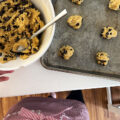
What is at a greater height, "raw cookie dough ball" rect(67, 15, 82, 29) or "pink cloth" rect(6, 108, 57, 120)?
"raw cookie dough ball" rect(67, 15, 82, 29)

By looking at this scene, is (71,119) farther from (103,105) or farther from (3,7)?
(3,7)

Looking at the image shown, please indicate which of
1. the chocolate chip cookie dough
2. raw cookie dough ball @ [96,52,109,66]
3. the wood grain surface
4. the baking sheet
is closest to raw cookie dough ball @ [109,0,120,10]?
the baking sheet

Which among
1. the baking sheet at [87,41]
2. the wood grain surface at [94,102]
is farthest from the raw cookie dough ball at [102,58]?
the wood grain surface at [94,102]

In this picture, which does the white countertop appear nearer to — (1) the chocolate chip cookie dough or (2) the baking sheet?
(2) the baking sheet

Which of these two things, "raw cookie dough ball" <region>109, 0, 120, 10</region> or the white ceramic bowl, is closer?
the white ceramic bowl

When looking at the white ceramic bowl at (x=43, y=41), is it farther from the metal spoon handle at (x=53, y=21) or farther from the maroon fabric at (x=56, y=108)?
the maroon fabric at (x=56, y=108)

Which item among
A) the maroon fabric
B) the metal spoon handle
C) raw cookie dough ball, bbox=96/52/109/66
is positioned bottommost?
Result: the maroon fabric
